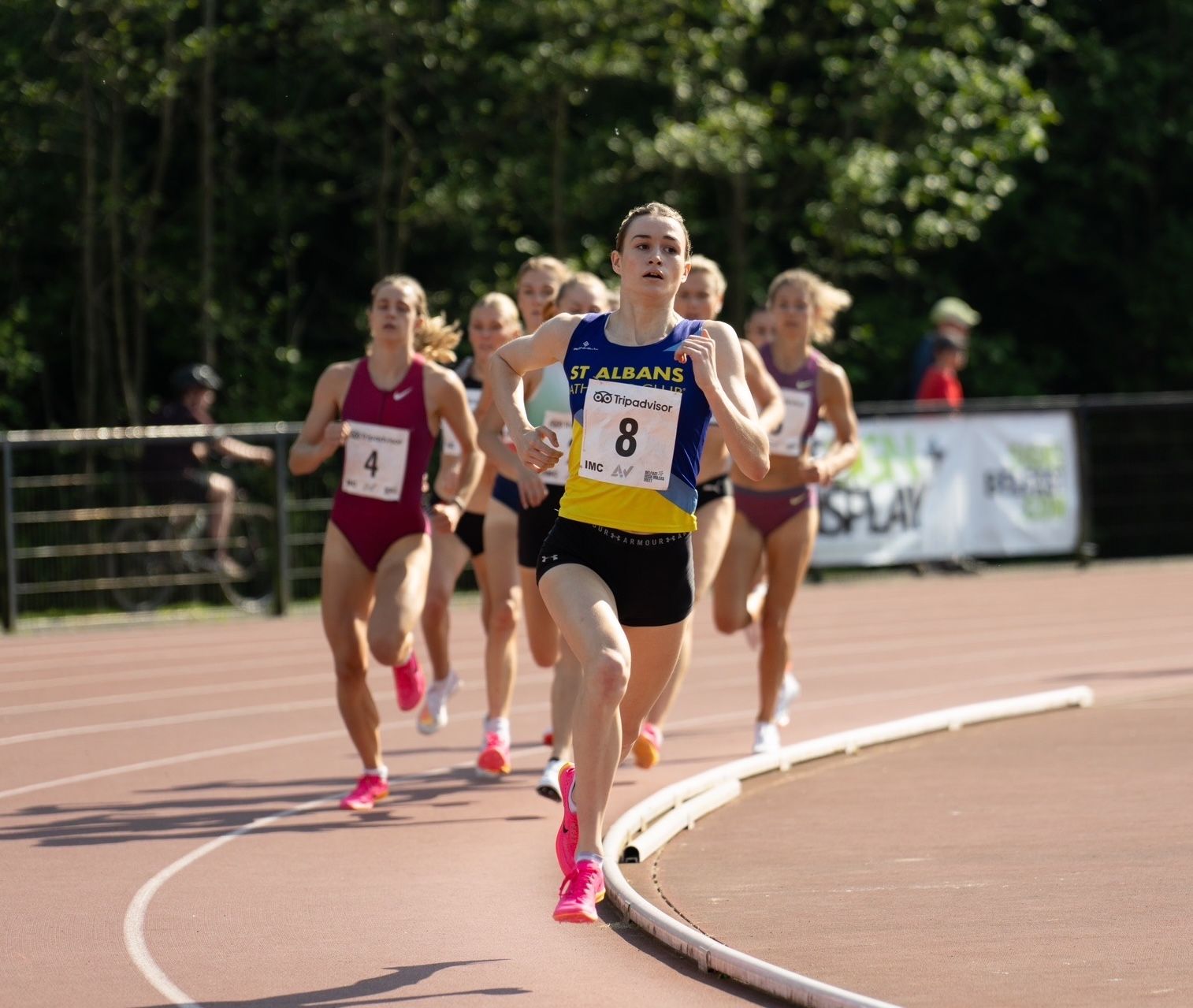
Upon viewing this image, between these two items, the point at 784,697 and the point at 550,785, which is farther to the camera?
the point at 784,697

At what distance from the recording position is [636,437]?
6.65 metres

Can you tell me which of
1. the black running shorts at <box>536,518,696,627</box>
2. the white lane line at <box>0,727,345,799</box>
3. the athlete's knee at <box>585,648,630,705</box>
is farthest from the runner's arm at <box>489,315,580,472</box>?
the white lane line at <box>0,727,345,799</box>

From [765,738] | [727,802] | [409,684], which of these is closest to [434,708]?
[409,684]

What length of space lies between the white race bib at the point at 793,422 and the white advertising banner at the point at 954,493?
978cm

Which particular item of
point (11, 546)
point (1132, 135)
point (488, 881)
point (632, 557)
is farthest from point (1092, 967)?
point (1132, 135)

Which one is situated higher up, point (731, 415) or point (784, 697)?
point (731, 415)

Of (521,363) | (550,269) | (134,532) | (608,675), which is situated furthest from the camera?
(134,532)

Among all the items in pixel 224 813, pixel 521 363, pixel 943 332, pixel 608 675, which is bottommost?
pixel 224 813

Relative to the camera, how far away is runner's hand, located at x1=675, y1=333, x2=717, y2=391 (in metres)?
Answer: 6.49

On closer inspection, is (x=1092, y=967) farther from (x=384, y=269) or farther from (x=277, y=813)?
(x=384, y=269)

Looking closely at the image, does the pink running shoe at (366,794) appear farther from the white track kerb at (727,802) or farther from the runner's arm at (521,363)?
the runner's arm at (521,363)

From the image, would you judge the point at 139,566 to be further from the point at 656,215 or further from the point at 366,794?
the point at 656,215

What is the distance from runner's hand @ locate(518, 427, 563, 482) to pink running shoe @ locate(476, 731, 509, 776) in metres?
3.24

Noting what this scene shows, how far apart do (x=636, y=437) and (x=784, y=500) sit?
140 inches
